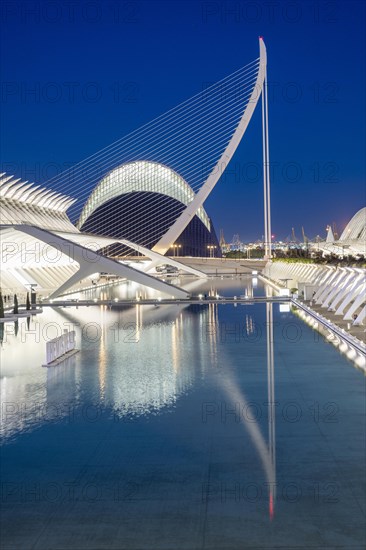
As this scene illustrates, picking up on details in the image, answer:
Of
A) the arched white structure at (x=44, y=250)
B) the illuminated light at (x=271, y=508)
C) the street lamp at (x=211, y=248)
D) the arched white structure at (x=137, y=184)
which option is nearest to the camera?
the illuminated light at (x=271, y=508)

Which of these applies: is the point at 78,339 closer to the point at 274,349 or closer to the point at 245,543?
the point at 274,349

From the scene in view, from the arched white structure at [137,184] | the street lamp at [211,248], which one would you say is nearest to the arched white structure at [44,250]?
the arched white structure at [137,184]

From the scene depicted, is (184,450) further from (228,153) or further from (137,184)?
(137,184)

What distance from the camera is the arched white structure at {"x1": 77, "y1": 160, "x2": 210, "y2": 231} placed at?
7022 centimetres

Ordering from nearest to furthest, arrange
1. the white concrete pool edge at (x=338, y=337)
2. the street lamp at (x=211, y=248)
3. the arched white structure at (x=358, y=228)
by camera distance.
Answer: the white concrete pool edge at (x=338, y=337) → the arched white structure at (x=358, y=228) → the street lamp at (x=211, y=248)

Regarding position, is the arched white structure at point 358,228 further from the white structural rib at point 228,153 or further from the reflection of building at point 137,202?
the white structural rib at point 228,153

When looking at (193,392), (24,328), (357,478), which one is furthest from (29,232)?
(357,478)

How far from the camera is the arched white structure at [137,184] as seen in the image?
70.2 meters

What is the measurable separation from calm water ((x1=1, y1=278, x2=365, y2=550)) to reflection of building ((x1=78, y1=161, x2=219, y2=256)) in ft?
192

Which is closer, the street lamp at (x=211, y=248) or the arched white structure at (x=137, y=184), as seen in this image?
the arched white structure at (x=137, y=184)

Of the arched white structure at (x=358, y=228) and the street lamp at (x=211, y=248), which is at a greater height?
the arched white structure at (x=358, y=228)

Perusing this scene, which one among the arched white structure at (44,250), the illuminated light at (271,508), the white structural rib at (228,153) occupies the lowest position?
the illuminated light at (271,508)

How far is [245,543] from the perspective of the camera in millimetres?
4699

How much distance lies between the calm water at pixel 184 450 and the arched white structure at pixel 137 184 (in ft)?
192
